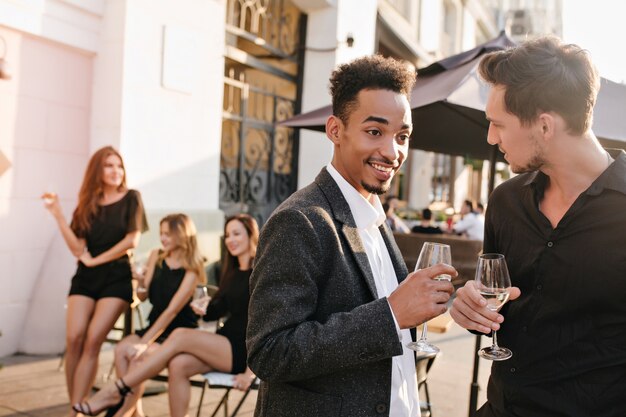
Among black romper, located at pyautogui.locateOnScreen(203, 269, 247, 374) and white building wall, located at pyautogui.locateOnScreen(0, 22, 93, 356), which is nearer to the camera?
black romper, located at pyautogui.locateOnScreen(203, 269, 247, 374)

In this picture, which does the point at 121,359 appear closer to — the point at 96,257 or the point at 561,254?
the point at 96,257

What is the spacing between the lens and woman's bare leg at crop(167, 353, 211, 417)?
3.71 m

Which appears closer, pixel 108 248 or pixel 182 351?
pixel 182 351

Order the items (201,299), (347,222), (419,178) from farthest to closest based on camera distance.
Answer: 1. (419,178)
2. (201,299)
3. (347,222)

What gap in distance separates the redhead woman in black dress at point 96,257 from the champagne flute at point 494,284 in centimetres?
312

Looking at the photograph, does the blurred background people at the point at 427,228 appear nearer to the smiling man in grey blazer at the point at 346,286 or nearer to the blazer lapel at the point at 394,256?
the blazer lapel at the point at 394,256

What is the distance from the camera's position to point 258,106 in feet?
27.9

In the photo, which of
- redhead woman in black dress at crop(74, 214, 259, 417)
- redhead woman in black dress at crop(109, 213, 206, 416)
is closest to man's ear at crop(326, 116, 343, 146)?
redhead woman in black dress at crop(74, 214, 259, 417)

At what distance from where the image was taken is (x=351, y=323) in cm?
147

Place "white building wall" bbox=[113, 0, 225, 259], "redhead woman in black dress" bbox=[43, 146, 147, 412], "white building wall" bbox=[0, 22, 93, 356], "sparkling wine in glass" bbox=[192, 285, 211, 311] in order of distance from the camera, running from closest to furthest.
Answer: "sparkling wine in glass" bbox=[192, 285, 211, 311] → "redhead woman in black dress" bbox=[43, 146, 147, 412] → "white building wall" bbox=[0, 22, 93, 356] → "white building wall" bbox=[113, 0, 225, 259]

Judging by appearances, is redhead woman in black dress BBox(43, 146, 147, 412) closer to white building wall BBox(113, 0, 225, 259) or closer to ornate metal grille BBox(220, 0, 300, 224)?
white building wall BBox(113, 0, 225, 259)

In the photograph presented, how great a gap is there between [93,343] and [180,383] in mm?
827

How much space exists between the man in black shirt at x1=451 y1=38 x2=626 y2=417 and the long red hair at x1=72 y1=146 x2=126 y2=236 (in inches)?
129

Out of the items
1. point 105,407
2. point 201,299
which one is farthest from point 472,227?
point 105,407
